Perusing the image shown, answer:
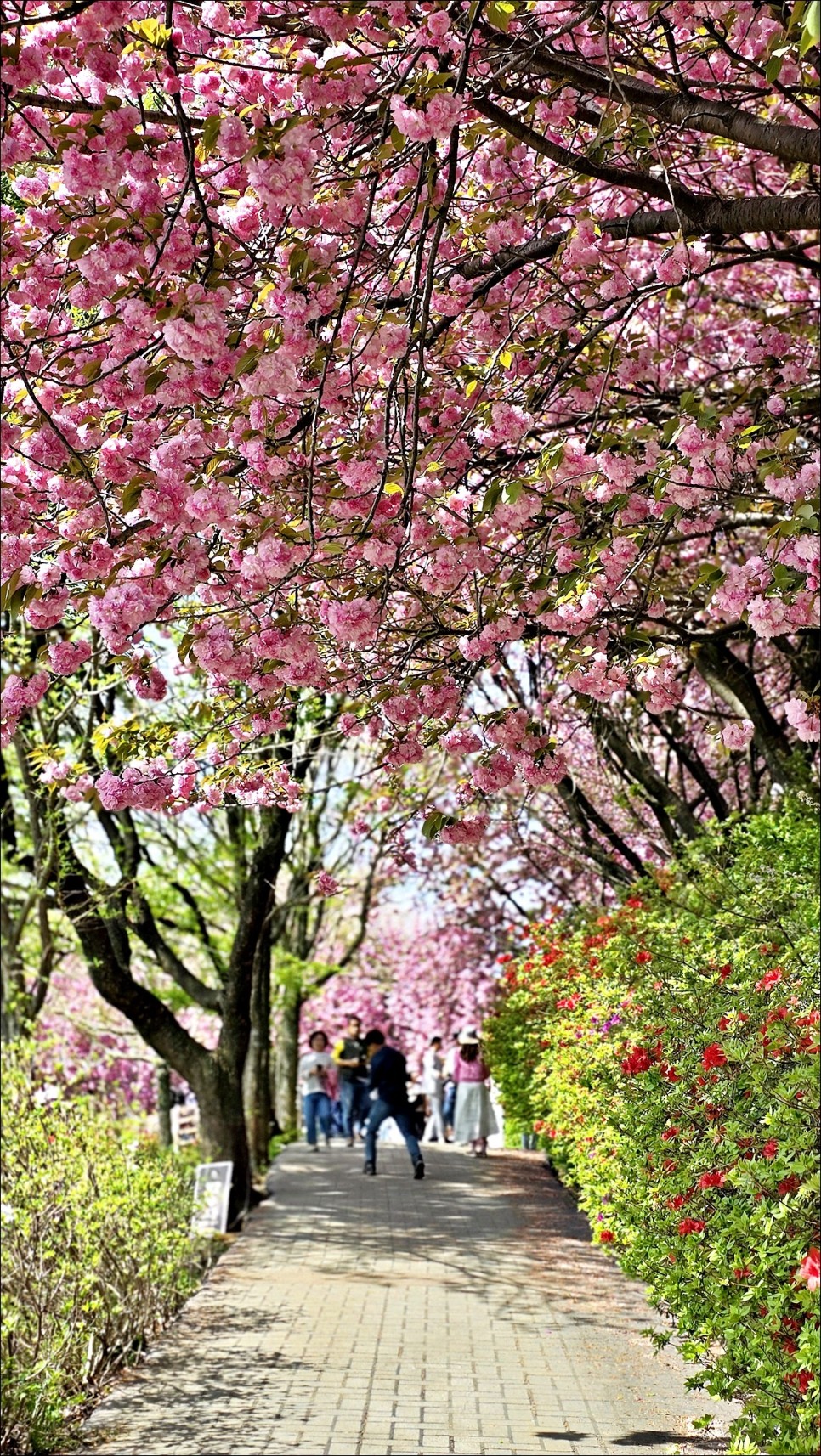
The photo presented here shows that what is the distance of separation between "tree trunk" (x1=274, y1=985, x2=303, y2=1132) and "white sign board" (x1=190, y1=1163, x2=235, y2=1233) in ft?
34.5

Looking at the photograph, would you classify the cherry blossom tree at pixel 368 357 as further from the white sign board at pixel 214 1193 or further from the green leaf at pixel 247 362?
the white sign board at pixel 214 1193

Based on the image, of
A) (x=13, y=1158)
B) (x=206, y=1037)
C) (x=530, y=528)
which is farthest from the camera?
(x=206, y=1037)

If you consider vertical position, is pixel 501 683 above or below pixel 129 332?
above

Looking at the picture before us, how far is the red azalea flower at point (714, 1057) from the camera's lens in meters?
4.51

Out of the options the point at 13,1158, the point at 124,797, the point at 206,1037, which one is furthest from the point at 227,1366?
the point at 206,1037

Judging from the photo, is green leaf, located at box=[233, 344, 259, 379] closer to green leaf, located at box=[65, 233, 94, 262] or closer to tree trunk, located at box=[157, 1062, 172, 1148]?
green leaf, located at box=[65, 233, 94, 262]

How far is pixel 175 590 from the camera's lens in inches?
195

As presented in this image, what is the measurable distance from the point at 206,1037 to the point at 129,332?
34.7 m

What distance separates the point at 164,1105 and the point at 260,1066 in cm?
599

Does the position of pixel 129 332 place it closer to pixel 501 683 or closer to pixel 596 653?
pixel 596 653

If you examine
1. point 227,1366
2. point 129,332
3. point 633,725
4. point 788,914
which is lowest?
point 227,1366

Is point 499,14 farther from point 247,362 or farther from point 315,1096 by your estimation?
point 315,1096

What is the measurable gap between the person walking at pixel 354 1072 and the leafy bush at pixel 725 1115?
38.8 feet

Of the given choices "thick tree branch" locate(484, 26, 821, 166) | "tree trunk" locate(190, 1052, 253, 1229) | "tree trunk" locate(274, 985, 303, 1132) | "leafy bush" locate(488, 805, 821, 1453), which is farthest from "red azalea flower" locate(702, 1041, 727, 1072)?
"tree trunk" locate(274, 985, 303, 1132)
